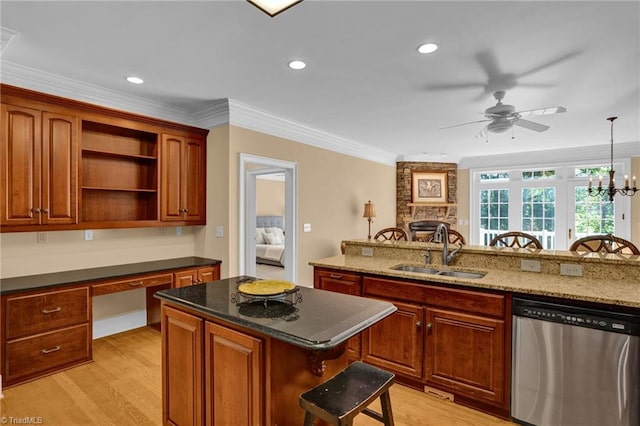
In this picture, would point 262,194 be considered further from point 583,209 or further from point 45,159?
point 583,209

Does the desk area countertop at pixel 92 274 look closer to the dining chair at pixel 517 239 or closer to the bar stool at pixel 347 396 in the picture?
the bar stool at pixel 347 396

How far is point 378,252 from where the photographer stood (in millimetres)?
3525

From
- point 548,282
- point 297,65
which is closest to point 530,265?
point 548,282

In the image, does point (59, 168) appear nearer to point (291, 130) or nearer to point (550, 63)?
point (291, 130)

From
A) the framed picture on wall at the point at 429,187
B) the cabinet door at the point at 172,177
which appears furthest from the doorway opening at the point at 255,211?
the framed picture on wall at the point at 429,187

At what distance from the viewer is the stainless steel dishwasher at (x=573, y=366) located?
1912mm

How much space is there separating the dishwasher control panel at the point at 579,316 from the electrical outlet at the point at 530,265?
643mm

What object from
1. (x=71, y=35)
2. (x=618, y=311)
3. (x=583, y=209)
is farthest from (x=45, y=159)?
(x=583, y=209)

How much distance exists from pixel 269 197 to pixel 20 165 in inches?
265

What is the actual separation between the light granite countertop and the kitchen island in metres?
0.90

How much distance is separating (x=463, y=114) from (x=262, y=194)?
239 inches

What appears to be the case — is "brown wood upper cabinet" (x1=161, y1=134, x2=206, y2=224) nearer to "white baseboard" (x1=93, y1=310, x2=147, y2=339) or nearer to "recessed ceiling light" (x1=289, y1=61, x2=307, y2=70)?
"white baseboard" (x1=93, y1=310, x2=147, y2=339)

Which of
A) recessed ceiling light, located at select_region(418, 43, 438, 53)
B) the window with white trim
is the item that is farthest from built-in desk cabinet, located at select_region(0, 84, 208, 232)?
the window with white trim

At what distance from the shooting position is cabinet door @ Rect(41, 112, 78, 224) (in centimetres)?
296
